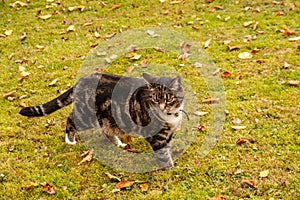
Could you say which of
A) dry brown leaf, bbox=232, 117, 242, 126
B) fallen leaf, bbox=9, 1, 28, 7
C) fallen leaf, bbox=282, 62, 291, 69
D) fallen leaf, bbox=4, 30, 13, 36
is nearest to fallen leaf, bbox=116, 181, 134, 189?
dry brown leaf, bbox=232, 117, 242, 126

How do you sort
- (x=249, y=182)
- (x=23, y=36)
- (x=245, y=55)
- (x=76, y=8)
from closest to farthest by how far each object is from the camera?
1. (x=249, y=182)
2. (x=245, y=55)
3. (x=23, y=36)
4. (x=76, y=8)

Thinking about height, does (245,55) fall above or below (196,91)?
above

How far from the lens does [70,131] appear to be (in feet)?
19.2

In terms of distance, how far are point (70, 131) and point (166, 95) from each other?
180cm

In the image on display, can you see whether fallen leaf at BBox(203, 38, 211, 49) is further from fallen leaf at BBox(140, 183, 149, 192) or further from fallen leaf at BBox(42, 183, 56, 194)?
fallen leaf at BBox(42, 183, 56, 194)

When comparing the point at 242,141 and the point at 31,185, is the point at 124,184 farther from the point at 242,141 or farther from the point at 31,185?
the point at 242,141

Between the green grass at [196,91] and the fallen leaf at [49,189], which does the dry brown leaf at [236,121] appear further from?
the fallen leaf at [49,189]

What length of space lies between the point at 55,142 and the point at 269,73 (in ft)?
13.3

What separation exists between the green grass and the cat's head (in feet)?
2.94

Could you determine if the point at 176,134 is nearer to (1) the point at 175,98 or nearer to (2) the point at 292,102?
(1) the point at 175,98

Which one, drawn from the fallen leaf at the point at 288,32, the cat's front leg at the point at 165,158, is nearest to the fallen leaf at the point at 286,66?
the fallen leaf at the point at 288,32

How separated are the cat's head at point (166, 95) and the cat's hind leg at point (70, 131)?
4.65 feet

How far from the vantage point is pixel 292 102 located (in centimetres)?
629

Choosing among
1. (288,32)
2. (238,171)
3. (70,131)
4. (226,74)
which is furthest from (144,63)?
(238,171)
